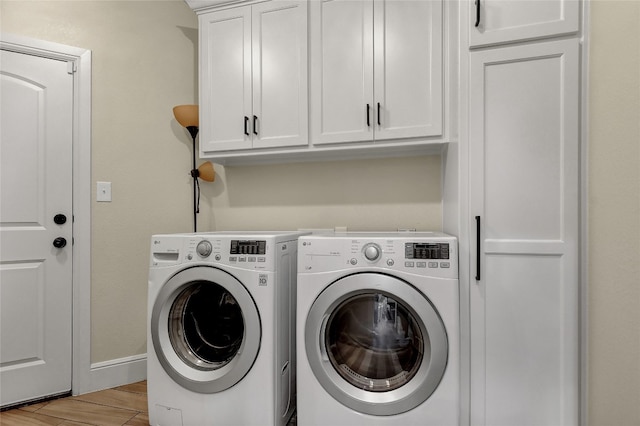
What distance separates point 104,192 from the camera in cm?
205

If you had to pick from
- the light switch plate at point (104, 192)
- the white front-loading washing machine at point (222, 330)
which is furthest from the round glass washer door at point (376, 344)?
the light switch plate at point (104, 192)

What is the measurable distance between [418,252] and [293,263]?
0.64 meters

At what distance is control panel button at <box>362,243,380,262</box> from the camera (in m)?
1.36

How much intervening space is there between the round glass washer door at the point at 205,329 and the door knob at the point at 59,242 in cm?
84

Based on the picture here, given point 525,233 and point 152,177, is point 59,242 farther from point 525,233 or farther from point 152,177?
point 525,233

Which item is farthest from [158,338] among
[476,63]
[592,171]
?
[592,171]

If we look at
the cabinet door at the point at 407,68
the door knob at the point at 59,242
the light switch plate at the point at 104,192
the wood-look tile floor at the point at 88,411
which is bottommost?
the wood-look tile floor at the point at 88,411

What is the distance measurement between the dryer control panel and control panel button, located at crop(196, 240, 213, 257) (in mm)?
432

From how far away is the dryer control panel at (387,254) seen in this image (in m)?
1.33

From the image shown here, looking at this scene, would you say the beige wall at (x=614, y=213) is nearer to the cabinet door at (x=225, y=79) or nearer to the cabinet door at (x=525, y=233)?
the cabinet door at (x=525, y=233)

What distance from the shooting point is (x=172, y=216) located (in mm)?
2268

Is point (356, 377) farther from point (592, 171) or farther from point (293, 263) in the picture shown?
point (592, 171)

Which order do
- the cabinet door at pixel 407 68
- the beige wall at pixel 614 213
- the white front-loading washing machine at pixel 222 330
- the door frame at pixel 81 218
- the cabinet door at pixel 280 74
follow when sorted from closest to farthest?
the beige wall at pixel 614 213
the white front-loading washing machine at pixel 222 330
the cabinet door at pixel 407 68
the cabinet door at pixel 280 74
the door frame at pixel 81 218

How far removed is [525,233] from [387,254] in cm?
55
